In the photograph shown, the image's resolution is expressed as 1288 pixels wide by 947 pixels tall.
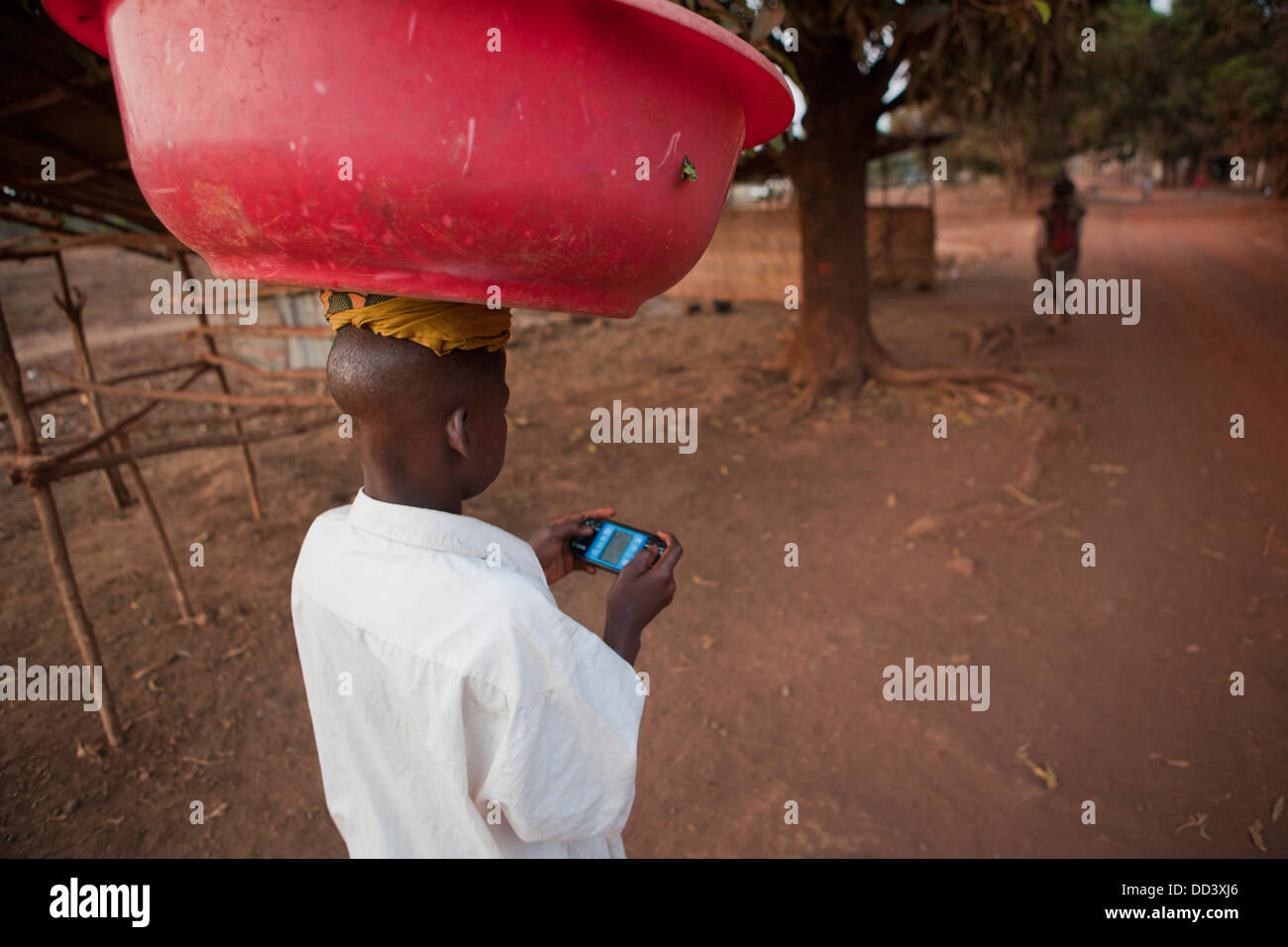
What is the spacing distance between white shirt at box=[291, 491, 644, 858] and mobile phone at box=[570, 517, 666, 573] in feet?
1.21

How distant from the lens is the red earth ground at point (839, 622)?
2807 mm

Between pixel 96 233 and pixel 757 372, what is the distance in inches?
213

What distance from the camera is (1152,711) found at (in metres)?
3.18

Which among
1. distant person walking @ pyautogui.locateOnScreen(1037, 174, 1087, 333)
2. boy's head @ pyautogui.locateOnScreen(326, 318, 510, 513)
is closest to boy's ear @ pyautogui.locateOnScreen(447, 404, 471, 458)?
boy's head @ pyautogui.locateOnScreen(326, 318, 510, 513)

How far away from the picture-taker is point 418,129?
83cm

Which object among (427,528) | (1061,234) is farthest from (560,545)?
(1061,234)

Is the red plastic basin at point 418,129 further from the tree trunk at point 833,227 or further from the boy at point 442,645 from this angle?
the tree trunk at point 833,227

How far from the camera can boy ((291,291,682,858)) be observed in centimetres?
104

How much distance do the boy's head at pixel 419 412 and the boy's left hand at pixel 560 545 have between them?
1.40ft

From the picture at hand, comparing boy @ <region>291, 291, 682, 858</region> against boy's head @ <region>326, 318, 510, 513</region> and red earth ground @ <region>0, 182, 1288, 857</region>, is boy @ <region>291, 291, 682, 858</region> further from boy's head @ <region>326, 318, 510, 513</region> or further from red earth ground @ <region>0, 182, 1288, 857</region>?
red earth ground @ <region>0, 182, 1288, 857</region>

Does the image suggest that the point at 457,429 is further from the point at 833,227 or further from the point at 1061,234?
the point at 1061,234

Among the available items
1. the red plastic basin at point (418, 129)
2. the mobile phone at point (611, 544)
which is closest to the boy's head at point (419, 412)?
the red plastic basin at point (418, 129)

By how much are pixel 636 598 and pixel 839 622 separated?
282 cm
